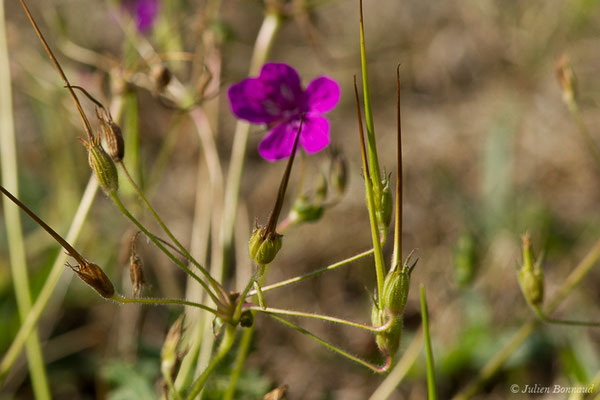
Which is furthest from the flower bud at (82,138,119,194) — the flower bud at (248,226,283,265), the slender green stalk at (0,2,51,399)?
the slender green stalk at (0,2,51,399)

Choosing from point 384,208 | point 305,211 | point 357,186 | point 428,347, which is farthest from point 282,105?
point 357,186

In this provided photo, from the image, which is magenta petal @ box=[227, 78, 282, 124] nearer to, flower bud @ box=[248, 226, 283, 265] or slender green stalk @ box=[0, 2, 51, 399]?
flower bud @ box=[248, 226, 283, 265]

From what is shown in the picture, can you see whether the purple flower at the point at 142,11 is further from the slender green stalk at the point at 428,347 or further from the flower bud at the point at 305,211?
the slender green stalk at the point at 428,347

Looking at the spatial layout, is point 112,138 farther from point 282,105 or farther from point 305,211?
point 305,211

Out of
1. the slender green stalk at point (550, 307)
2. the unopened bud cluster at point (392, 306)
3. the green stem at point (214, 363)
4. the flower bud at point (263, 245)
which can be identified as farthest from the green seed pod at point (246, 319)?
the slender green stalk at point (550, 307)

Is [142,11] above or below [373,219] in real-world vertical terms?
above
